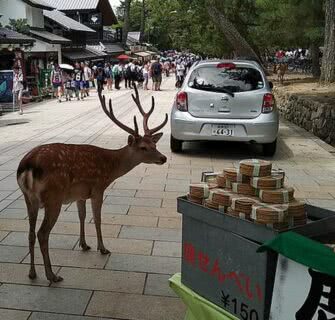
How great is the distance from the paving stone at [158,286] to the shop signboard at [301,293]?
5.16 ft

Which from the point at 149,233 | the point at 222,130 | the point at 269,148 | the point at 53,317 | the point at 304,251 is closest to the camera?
the point at 304,251

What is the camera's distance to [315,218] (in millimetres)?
2527

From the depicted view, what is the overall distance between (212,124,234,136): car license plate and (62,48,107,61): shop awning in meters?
25.2

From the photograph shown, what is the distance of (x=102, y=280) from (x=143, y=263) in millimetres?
451

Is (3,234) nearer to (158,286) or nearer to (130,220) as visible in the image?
(130,220)

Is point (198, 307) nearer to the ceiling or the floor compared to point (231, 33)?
nearer to the floor

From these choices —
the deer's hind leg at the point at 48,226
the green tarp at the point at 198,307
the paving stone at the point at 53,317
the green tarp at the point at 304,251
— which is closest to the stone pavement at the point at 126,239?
the paving stone at the point at 53,317

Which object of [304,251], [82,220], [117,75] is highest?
[304,251]

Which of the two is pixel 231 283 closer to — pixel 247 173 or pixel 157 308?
pixel 247 173

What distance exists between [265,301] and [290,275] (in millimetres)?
208

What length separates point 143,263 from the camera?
4000 millimetres

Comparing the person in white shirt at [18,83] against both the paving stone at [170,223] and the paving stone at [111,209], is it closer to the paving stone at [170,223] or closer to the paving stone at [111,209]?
the paving stone at [111,209]

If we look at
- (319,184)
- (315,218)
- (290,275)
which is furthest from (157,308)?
(319,184)

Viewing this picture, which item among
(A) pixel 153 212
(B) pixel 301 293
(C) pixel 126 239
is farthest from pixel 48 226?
(B) pixel 301 293
